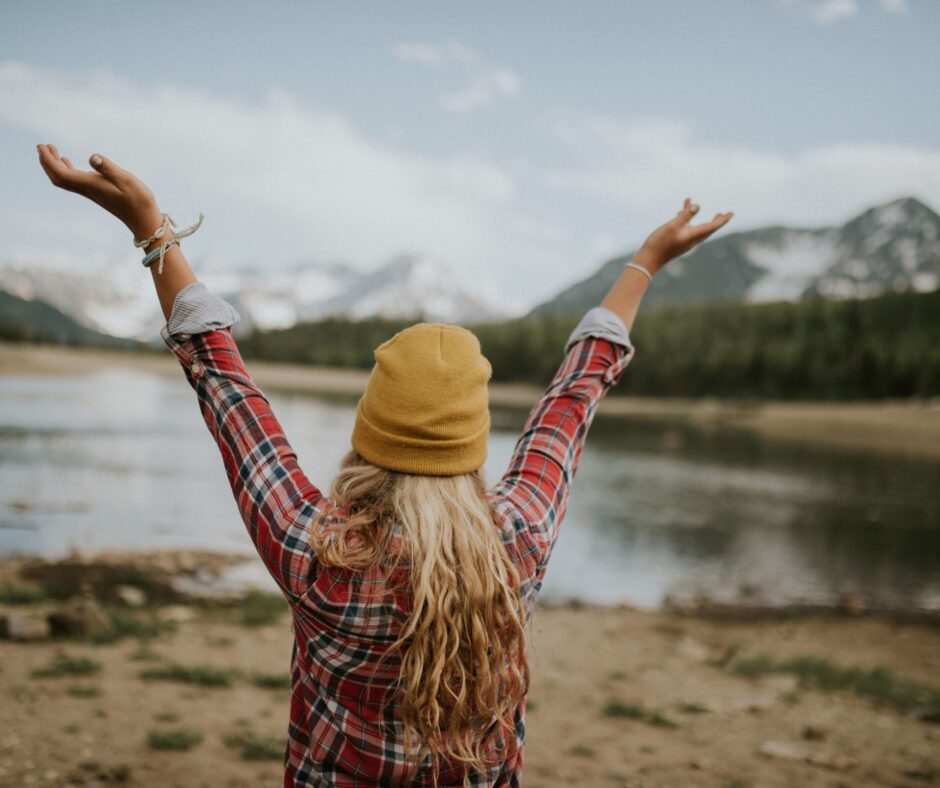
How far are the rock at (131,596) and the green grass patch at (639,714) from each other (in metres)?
5.29

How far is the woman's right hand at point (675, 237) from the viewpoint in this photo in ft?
6.86

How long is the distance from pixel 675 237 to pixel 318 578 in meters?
1.30

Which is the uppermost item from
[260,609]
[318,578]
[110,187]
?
[110,187]

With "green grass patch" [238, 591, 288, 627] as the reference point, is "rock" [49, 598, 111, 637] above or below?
above

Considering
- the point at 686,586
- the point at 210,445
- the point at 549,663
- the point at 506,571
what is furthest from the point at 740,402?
the point at 506,571

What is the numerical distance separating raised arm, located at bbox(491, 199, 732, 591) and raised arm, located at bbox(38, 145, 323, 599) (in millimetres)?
430

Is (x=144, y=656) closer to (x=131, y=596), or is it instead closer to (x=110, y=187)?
(x=131, y=596)

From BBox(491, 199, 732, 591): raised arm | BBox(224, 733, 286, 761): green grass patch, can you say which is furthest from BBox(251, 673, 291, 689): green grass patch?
Answer: BBox(491, 199, 732, 591): raised arm

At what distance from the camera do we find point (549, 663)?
315 inches

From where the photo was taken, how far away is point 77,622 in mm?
6922

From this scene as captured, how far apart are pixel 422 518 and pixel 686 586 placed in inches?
496

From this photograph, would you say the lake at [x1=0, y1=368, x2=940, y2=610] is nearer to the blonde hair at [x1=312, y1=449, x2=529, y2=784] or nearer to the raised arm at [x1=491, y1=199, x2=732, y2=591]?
the raised arm at [x1=491, y1=199, x2=732, y2=591]

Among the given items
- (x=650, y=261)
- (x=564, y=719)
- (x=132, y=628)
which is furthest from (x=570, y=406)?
(x=132, y=628)

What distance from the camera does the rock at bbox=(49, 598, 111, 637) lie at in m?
6.88
